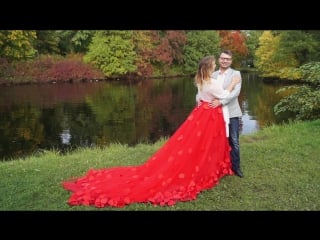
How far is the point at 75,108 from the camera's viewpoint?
2456 cm

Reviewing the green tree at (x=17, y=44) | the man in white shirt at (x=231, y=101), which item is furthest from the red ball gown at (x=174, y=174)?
the green tree at (x=17, y=44)

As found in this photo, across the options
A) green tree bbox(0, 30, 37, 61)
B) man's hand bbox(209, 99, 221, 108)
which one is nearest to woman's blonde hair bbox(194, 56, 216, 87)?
man's hand bbox(209, 99, 221, 108)

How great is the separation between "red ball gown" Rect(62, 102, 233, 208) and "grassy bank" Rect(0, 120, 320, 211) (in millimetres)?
141

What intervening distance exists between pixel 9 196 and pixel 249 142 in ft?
17.9

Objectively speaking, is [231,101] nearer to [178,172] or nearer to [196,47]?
[178,172]

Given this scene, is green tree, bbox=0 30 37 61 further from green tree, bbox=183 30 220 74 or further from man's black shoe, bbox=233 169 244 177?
man's black shoe, bbox=233 169 244 177

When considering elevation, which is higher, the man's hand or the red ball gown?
the man's hand

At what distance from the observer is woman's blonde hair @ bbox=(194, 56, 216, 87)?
6.06 meters

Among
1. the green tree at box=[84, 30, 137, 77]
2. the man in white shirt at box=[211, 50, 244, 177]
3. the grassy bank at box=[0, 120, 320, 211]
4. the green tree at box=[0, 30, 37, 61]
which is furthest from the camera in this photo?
the green tree at box=[84, 30, 137, 77]

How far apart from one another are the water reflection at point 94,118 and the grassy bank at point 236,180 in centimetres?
598

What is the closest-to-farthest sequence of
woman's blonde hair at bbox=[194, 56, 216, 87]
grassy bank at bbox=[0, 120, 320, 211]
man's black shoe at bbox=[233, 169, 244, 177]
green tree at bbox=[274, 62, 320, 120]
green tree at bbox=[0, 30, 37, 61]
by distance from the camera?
1. grassy bank at bbox=[0, 120, 320, 211]
2. woman's blonde hair at bbox=[194, 56, 216, 87]
3. man's black shoe at bbox=[233, 169, 244, 177]
4. green tree at bbox=[274, 62, 320, 120]
5. green tree at bbox=[0, 30, 37, 61]

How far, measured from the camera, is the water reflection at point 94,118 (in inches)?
616

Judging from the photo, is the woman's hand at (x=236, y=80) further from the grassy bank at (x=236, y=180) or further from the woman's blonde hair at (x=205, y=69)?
the grassy bank at (x=236, y=180)
